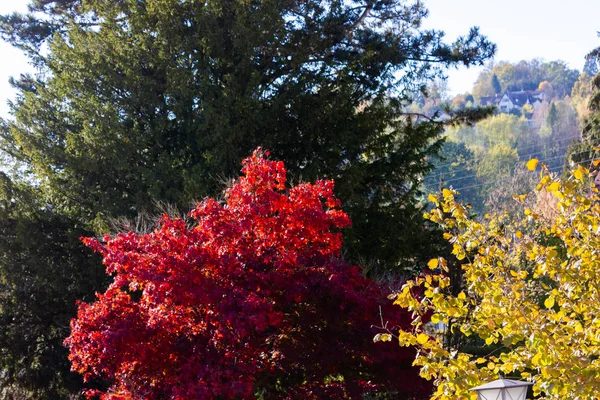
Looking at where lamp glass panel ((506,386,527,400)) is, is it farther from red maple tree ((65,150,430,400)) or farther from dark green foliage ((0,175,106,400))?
dark green foliage ((0,175,106,400))

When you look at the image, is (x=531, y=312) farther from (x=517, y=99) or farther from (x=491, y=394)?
(x=517, y=99)

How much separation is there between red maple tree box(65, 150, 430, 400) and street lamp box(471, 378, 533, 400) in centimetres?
373

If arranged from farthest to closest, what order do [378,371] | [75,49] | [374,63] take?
[374,63], [75,49], [378,371]

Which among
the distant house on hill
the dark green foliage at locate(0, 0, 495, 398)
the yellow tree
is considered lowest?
the yellow tree

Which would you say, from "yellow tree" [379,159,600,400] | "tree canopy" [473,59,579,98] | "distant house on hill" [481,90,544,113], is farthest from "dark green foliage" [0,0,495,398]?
"tree canopy" [473,59,579,98]

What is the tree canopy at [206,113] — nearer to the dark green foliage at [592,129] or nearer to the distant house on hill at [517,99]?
the dark green foliage at [592,129]

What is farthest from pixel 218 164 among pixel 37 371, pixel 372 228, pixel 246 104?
pixel 37 371

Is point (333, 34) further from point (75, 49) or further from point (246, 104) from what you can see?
point (75, 49)

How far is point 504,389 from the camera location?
4559mm

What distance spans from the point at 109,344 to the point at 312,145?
828 centimetres

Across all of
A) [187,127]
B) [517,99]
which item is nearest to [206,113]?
[187,127]

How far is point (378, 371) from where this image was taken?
874 centimetres

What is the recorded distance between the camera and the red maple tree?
8.23 meters

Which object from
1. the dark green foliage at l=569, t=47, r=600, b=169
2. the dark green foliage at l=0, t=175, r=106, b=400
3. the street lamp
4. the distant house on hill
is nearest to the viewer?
the street lamp
